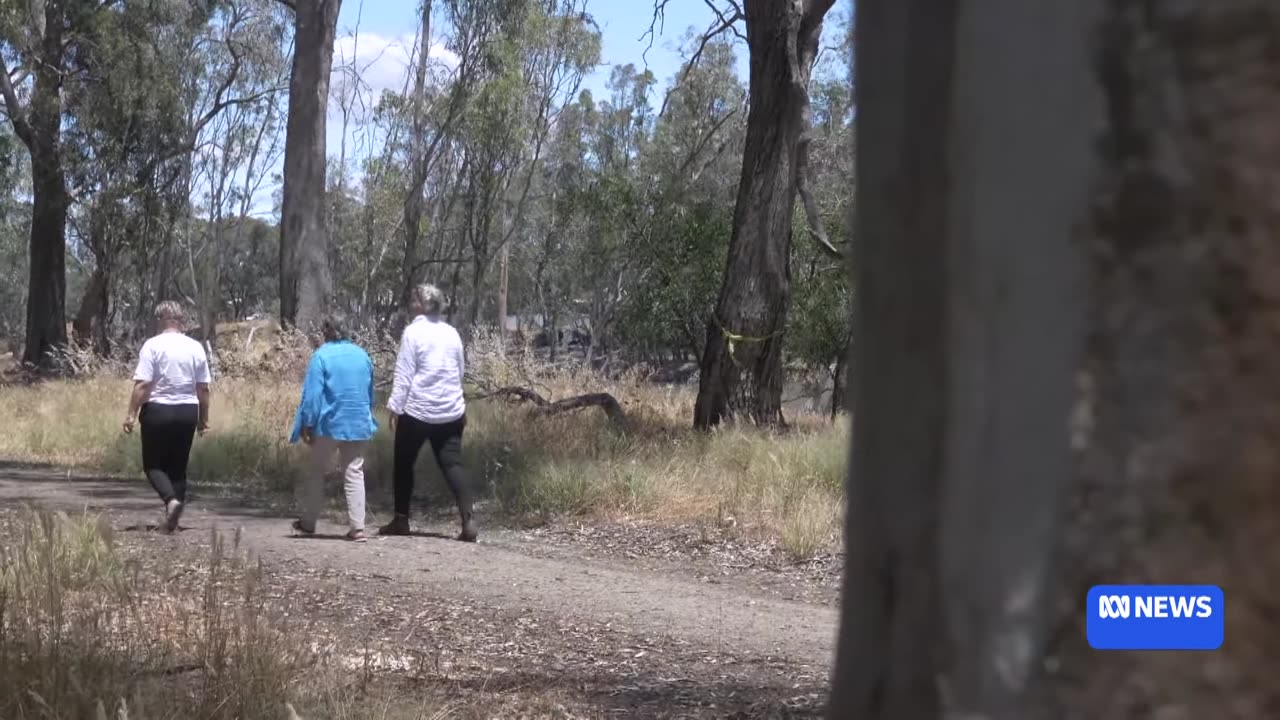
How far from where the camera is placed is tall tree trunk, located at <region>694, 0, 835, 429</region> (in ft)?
43.7

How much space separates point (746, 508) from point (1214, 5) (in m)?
8.63

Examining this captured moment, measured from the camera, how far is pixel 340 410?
8.92 metres

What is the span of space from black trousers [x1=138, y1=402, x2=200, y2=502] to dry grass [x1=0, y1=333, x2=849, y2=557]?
2652 millimetres

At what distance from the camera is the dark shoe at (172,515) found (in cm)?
915

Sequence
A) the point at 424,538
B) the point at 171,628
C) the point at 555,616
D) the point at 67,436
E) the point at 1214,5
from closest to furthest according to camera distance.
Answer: the point at 1214,5 < the point at 171,628 < the point at 555,616 < the point at 424,538 < the point at 67,436

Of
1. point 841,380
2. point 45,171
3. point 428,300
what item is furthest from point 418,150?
point 428,300

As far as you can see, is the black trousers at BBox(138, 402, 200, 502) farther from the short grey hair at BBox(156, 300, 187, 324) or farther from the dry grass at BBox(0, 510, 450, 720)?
the dry grass at BBox(0, 510, 450, 720)

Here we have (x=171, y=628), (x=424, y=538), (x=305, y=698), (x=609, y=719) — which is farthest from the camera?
(x=424, y=538)

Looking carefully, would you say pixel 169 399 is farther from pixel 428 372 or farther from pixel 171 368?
pixel 428 372

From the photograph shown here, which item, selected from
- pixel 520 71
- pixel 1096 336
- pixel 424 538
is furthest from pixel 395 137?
pixel 1096 336

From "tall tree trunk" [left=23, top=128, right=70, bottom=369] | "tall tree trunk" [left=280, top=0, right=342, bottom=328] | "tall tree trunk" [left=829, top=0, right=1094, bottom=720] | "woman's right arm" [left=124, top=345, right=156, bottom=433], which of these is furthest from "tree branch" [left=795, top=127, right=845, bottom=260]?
"tall tree trunk" [left=23, top=128, right=70, bottom=369]

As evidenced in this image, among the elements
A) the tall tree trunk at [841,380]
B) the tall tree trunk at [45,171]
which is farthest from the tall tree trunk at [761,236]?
the tall tree trunk at [45,171]

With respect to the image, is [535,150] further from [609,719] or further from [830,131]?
[609,719]

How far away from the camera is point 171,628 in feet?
16.8
